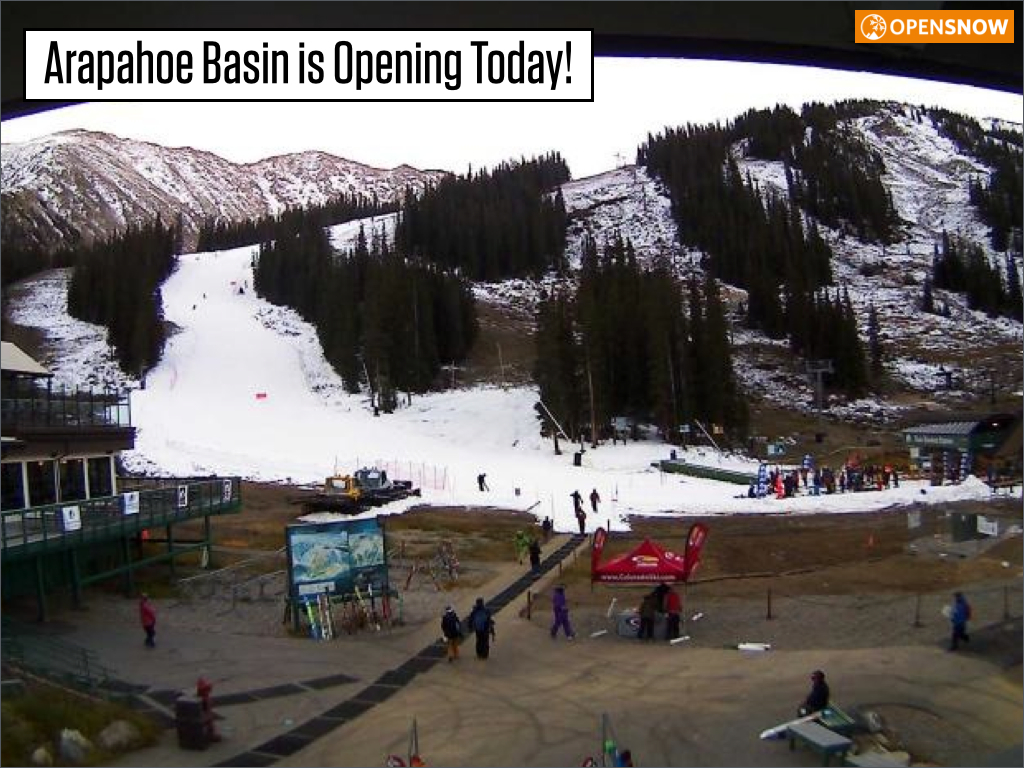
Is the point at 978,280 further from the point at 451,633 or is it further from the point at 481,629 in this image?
the point at 451,633

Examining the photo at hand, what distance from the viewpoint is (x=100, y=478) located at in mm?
19781

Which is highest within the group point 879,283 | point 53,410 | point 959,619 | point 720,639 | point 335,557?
point 879,283

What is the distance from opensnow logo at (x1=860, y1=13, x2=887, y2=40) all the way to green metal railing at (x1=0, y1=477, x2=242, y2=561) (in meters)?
12.5

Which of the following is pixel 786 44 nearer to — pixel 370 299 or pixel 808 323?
pixel 370 299

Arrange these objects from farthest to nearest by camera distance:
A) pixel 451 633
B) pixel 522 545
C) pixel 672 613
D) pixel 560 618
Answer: pixel 522 545, pixel 560 618, pixel 672 613, pixel 451 633

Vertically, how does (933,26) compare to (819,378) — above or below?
above

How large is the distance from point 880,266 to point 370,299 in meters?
64.9

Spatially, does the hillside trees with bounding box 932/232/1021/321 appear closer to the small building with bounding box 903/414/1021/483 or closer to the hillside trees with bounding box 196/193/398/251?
the small building with bounding box 903/414/1021/483

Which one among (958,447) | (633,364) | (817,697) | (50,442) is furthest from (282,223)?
(817,697)

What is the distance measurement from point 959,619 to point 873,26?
352 inches

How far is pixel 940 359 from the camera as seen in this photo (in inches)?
2815

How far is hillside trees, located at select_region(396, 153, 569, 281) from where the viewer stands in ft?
327

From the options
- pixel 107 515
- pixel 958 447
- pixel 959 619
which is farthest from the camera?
pixel 958 447

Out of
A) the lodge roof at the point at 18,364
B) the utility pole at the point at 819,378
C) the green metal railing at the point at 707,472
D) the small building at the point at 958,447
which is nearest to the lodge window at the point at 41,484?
the lodge roof at the point at 18,364
